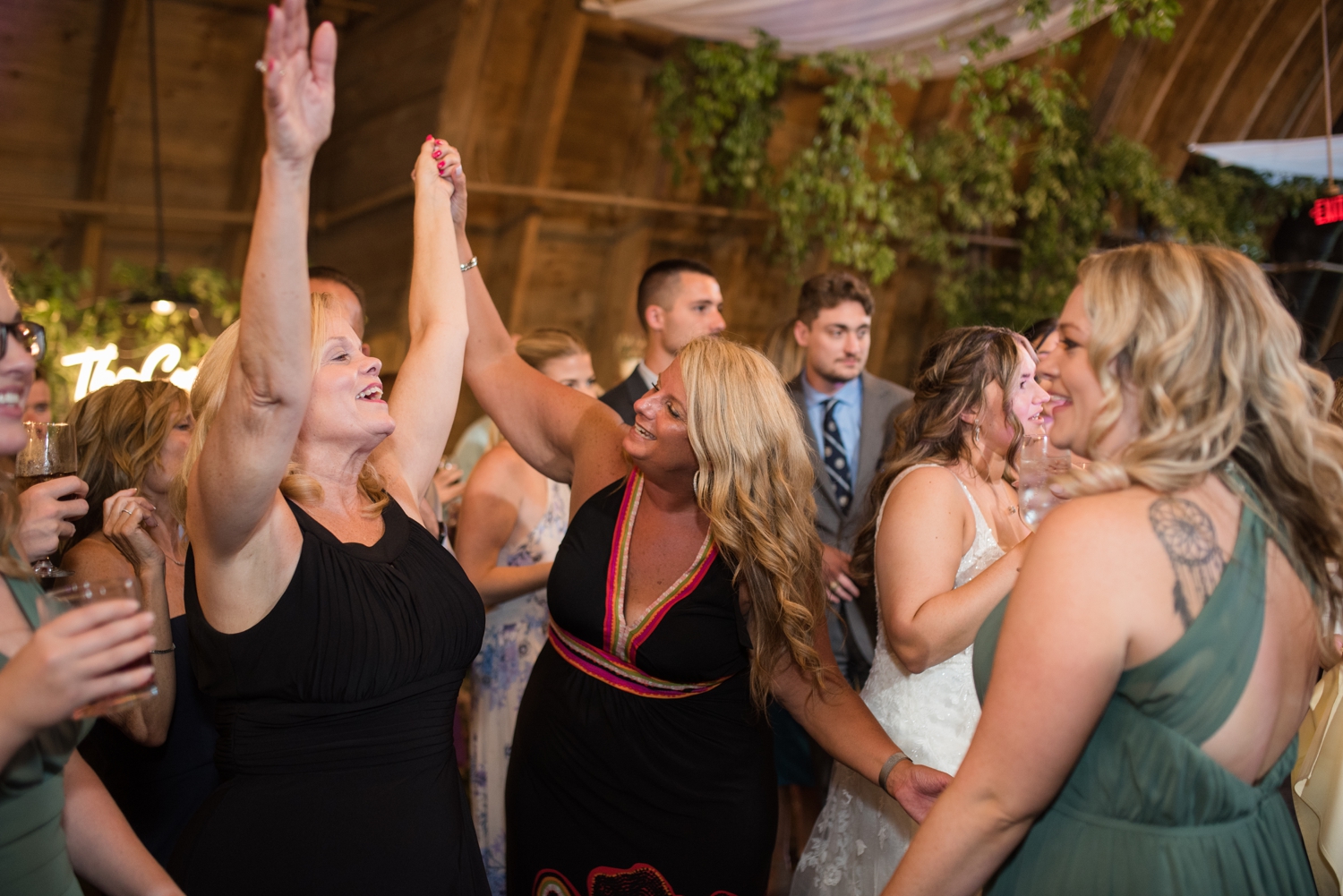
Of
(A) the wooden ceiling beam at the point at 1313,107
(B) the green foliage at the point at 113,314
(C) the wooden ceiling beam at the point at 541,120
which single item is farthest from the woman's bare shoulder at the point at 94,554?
(A) the wooden ceiling beam at the point at 1313,107

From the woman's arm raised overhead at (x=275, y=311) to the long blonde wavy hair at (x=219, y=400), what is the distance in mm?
278

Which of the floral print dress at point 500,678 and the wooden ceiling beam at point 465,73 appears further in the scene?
the wooden ceiling beam at point 465,73

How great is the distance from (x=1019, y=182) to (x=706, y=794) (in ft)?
20.3

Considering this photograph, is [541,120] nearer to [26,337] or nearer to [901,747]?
[901,747]

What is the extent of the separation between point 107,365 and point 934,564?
13.4 feet

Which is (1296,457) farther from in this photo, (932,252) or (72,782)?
(932,252)

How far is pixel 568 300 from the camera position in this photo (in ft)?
→ 20.6

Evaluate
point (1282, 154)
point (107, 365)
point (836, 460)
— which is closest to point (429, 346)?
point (836, 460)

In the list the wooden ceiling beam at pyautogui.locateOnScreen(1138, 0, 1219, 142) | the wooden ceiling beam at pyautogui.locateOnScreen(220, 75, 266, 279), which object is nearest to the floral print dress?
the wooden ceiling beam at pyautogui.locateOnScreen(220, 75, 266, 279)

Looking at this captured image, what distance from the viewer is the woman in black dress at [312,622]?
4.39ft

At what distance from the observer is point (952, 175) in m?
6.64

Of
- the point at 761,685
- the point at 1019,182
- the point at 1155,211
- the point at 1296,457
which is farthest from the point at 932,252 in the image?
the point at 1296,457

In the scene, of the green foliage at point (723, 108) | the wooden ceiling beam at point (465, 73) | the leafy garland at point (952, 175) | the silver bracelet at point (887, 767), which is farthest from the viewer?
the leafy garland at point (952, 175)

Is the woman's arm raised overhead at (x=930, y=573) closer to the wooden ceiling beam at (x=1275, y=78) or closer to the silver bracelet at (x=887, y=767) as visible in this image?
the silver bracelet at (x=887, y=767)
